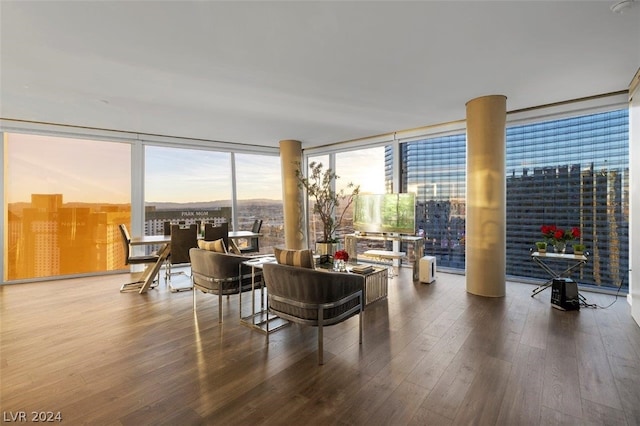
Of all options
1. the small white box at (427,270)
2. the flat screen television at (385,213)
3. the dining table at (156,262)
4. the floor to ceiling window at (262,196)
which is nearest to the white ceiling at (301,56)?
the flat screen television at (385,213)

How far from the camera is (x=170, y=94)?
4090mm

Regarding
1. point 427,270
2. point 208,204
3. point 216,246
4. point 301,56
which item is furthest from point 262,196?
point 301,56

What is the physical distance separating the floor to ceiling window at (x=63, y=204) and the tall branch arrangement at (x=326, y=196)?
375 centimetres

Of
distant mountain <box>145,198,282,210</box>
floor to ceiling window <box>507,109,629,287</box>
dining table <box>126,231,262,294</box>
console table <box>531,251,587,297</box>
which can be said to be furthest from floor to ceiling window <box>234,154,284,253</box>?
console table <box>531,251,587,297</box>

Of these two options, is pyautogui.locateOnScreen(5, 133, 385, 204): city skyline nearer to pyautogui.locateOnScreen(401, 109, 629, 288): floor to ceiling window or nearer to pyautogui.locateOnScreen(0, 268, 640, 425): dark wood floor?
pyautogui.locateOnScreen(401, 109, 629, 288): floor to ceiling window

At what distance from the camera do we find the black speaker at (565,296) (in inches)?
149

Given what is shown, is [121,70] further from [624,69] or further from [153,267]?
[624,69]

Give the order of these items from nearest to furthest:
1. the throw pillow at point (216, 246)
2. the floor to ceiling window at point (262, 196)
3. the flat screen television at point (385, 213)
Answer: the throw pillow at point (216, 246)
the flat screen television at point (385, 213)
the floor to ceiling window at point (262, 196)

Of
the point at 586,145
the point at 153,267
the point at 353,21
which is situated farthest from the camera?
the point at 153,267

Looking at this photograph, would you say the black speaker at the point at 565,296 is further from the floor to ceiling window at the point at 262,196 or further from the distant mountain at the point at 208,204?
the distant mountain at the point at 208,204

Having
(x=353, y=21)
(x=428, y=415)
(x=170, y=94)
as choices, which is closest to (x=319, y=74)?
(x=353, y=21)

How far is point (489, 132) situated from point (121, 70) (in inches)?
187

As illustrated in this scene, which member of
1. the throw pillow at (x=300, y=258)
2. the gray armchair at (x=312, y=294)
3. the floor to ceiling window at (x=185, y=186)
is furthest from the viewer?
the floor to ceiling window at (x=185, y=186)

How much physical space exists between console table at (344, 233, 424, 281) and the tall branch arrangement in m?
0.43
